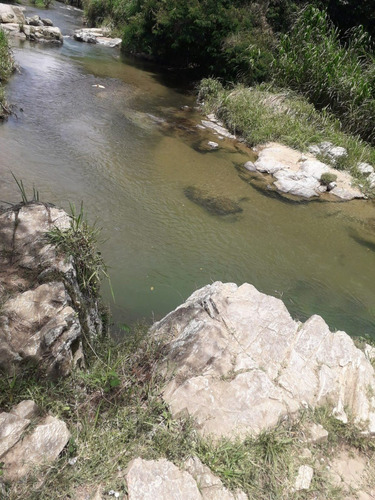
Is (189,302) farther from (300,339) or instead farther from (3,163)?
(3,163)

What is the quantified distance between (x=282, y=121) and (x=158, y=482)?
1369 centimetres

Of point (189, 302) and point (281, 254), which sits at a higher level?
point (189, 302)

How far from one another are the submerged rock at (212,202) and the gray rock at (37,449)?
681cm

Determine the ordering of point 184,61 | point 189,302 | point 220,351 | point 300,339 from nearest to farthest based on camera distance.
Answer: point 220,351, point 300,339, point 189,302, point 184,61

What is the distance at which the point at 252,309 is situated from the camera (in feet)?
16.0

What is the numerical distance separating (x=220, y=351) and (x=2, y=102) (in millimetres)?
10501

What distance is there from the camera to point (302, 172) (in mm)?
12250

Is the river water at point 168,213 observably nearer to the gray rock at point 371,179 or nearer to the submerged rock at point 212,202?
the submerged rock at point 212,202

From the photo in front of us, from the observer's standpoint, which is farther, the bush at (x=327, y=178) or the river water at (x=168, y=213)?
the bush at (x=327, y=178)

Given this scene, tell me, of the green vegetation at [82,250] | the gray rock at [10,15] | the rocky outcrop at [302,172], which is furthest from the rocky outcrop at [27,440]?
the gray rock at [10,15]

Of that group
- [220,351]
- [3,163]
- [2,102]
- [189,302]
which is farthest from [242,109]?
[220,351]

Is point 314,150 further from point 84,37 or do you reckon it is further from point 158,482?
point 84,37

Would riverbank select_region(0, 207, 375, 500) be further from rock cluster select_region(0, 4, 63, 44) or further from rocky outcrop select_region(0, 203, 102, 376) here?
rock cluster select_region(0, 4, 63, 44)

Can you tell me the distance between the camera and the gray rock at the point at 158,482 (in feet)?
9.46
